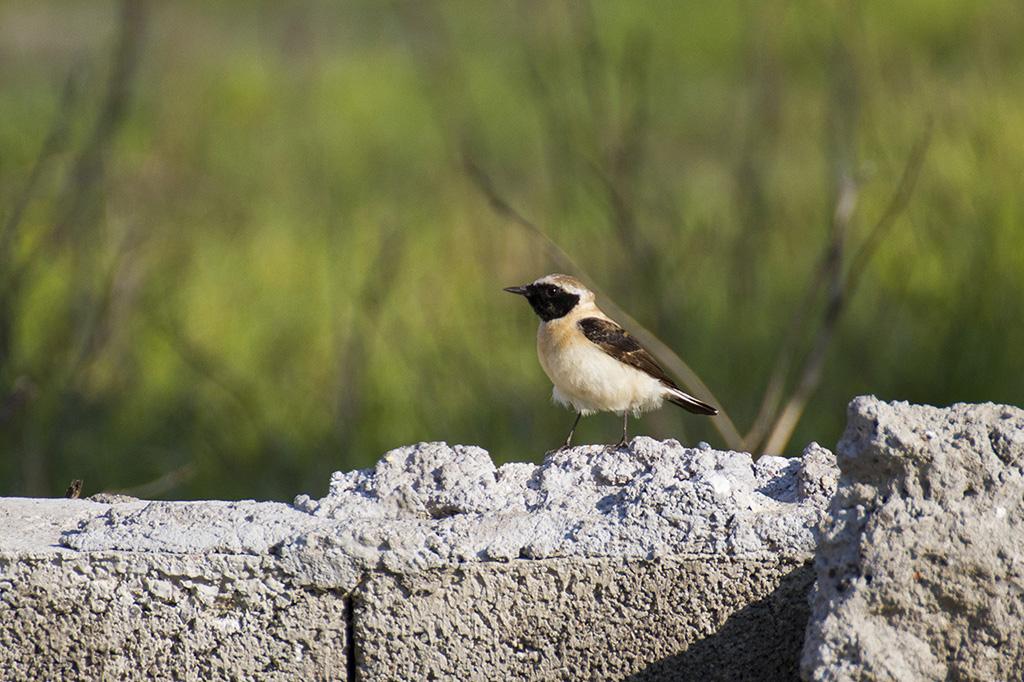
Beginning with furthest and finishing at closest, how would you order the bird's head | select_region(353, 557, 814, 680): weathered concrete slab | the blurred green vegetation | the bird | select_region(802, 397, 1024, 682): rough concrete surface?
the blurred green vegetation → the bird's head → the bird → select_region(353, 557, 814, 680): weathered concrete slab → select_region(802, 397, 1024, 682): rough concrete surface

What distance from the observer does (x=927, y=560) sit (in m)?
1.96

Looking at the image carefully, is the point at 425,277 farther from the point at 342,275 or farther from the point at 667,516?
the point at 667,516

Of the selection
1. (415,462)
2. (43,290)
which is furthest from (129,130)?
(415,462)

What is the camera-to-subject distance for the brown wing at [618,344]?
3.74 meters

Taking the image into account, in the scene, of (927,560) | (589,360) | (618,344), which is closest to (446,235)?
(618,344)

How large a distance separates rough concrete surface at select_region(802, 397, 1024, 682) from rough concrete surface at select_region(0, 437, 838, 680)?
0.27 meters

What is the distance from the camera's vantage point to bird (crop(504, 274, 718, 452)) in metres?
3.63

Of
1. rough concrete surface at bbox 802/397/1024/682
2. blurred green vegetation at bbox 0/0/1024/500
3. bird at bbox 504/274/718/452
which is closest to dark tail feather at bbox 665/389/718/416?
bird at bbox 504/274/718/452

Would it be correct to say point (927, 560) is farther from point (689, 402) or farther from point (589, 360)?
point (689, 402)

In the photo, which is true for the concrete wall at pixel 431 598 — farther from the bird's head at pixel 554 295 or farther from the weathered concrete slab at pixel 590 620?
the bird's head at pixel 554 295

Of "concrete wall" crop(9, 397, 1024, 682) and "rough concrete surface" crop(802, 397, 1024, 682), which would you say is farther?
"concrete wall" crop(9, 397, 1024, 682)

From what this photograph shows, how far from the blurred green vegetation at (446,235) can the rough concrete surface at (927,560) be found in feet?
4.85

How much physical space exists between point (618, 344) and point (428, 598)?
1697mm

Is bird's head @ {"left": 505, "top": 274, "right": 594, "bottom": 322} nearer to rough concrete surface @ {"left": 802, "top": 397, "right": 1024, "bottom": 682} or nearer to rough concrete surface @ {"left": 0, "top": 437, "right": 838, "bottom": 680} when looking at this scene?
rough concrete surface @ {"left": 0, "top": 437, "right": 838, "bottom": 680}
